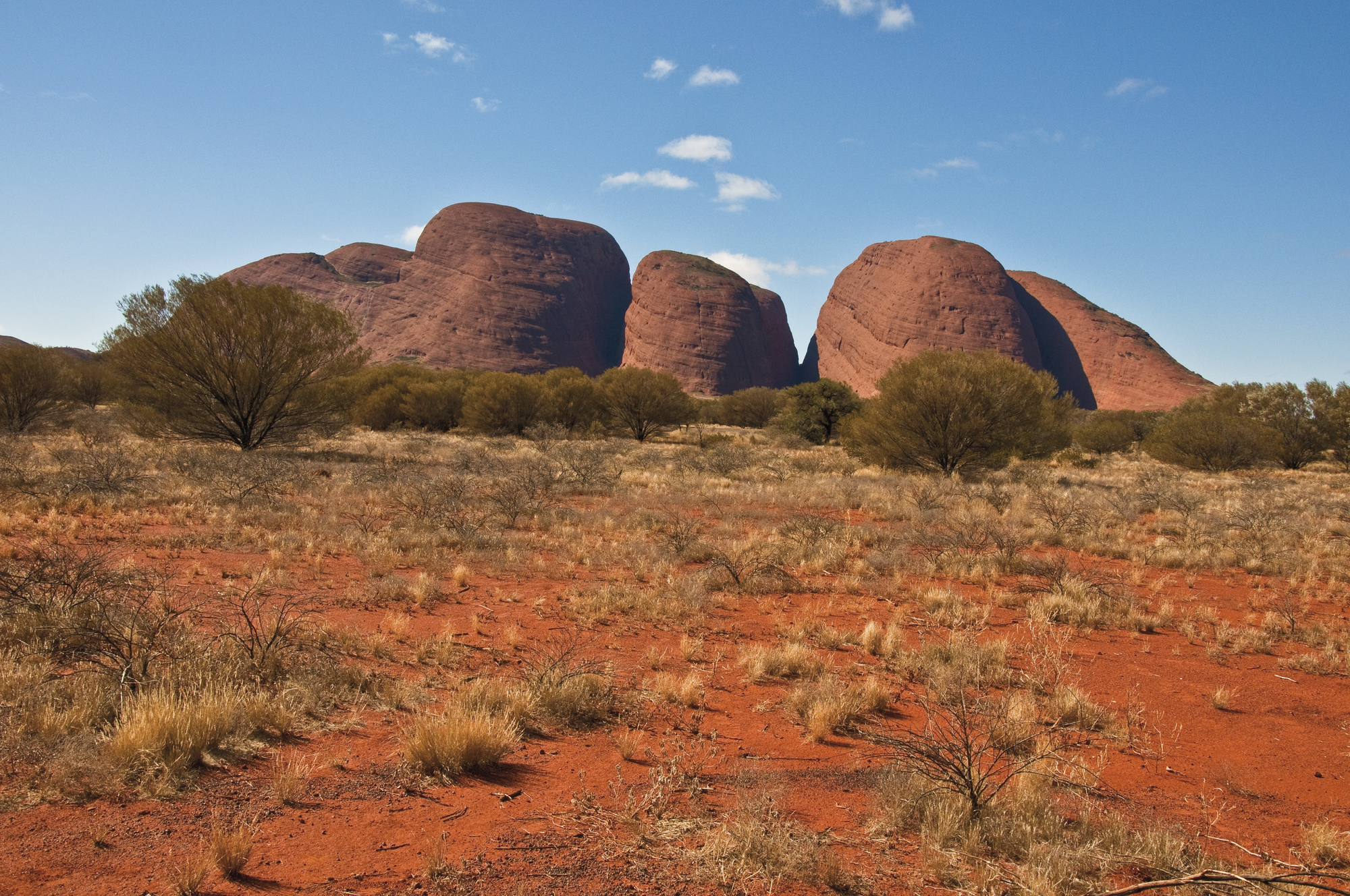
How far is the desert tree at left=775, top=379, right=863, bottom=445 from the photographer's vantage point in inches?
1411

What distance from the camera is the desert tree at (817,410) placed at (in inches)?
1411

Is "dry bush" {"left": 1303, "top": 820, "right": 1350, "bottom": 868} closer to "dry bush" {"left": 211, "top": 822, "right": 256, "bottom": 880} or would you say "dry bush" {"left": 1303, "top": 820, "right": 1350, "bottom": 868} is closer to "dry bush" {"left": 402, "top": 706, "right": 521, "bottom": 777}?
"dry bush" {"left": 402, "top": 706, "right": 521, "bottom": 777}

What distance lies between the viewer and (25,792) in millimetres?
2859

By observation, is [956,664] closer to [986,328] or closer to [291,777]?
[291,777]

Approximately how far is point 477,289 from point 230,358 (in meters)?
A: 68.3

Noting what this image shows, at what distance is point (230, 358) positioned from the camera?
1928cm

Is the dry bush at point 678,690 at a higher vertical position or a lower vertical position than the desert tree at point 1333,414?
lower

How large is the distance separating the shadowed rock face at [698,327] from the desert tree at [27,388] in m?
61.6

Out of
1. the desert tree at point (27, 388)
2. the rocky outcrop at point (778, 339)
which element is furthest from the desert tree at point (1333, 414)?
the rocky outcrop at point (778, 339)

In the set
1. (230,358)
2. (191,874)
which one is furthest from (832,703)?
(230,358)

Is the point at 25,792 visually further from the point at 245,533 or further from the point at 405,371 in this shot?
the point at 405,371

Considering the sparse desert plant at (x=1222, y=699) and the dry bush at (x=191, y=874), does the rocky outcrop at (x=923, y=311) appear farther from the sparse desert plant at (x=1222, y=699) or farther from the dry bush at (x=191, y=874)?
the dry bush at (x=191, y=874)

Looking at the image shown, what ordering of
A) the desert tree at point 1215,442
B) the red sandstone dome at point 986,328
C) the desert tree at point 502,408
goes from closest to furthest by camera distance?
the desert tree at point 1215,442 < the desert tree at point 502,408 < the red sandstone dome at point 986,328

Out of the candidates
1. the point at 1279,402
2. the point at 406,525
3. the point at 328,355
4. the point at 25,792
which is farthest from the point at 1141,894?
the point at 1279,402
